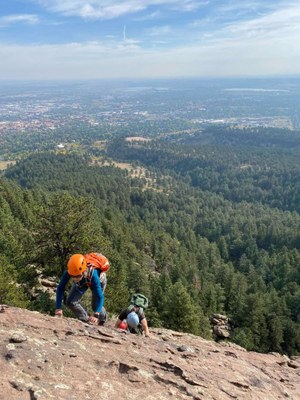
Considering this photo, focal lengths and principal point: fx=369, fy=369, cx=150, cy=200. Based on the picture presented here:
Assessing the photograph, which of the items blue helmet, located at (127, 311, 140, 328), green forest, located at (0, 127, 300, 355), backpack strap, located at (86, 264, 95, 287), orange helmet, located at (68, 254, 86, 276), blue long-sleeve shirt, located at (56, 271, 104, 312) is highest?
orange helmet, located at (68, 254, 86, 276)

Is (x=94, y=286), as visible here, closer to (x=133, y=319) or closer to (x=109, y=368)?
(x=133, y=319)

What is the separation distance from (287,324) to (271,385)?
4120 centimetres

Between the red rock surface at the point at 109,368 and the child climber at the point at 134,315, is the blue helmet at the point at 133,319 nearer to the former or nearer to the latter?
the child climber at the point at 134,315

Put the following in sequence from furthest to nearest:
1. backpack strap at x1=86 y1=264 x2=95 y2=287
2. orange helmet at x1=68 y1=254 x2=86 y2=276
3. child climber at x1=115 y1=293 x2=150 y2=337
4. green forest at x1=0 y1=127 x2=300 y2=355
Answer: green forest at x1=0 y1=127 x2=300 y2=355, child climber at x1=115 y1=293 x2=150 y2=337, backpack strap at x1=86 y1=264 x2=95 y2=287, orange helmet at x1=68 y1=254 x2=86 y2=276

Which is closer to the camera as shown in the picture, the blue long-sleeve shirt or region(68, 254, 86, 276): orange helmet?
region(68, 254, 86, 276): orange helmet

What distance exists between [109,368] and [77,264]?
319cm

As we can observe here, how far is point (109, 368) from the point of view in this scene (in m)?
10.3

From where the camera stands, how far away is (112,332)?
41.5 ft

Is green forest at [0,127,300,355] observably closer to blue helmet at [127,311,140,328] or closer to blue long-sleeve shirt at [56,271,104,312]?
blue helmet at [127,311,140,328]

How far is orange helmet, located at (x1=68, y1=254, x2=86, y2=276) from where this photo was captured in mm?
11625

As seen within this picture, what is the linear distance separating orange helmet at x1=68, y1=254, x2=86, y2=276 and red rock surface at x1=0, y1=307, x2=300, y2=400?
1.91m

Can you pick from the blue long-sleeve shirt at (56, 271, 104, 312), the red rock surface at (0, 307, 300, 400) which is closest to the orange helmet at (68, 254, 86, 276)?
the blue long-sleeve shirt at (56, 271, 104, 312)

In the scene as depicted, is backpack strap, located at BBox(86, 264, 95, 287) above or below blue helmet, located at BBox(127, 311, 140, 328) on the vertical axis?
above

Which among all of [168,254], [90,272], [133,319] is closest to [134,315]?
[133,319]
